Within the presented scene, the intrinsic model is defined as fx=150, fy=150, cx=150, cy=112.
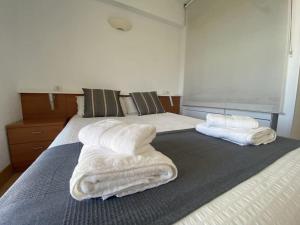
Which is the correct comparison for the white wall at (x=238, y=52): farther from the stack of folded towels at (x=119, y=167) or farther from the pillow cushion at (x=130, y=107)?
Result: the stack of folded towels at (x=119, y=167)

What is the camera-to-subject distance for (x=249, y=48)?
1917 millimetres

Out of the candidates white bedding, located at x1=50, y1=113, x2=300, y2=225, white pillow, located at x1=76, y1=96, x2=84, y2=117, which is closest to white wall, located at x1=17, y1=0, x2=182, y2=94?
white pillow, located at x1=76, y1=96, x2=84, y2=117

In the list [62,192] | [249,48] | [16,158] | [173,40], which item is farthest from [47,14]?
[249,48]

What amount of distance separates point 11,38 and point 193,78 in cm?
272

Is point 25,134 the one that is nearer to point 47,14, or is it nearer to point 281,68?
point 47,14

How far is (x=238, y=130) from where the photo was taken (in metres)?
→ 1.03

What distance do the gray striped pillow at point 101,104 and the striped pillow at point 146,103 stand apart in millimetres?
283

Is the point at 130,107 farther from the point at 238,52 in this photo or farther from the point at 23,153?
the point at 238,52

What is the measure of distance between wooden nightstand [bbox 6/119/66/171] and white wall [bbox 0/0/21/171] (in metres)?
0.07

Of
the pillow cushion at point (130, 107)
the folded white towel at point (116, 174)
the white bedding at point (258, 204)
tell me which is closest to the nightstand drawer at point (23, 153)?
the pillow cushion at point (130, 107)

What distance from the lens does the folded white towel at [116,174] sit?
438 millimetres

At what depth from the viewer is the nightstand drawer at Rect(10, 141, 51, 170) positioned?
65.0 inches

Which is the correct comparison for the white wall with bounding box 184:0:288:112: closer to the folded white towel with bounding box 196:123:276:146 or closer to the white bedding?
the folded white towel with bounding box 196:123:276:146

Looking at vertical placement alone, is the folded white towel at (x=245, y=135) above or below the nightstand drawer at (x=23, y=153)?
above
